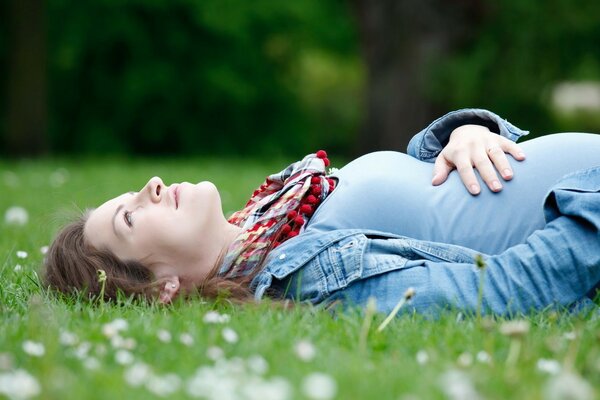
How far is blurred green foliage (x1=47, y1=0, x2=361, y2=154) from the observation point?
749 inches

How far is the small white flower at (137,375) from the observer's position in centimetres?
184

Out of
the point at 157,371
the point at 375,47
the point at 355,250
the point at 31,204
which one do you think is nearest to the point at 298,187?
the point at 355,250

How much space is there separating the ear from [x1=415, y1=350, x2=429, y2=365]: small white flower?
3.46 feet

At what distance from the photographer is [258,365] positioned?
1.98 meters

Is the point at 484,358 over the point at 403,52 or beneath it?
over

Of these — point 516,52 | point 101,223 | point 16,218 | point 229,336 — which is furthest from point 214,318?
point 516,52

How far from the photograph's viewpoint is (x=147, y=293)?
9.77ft

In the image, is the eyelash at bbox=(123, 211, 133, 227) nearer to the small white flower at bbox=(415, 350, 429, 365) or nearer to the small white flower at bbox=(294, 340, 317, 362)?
the small white flower at bbox=(294, 340, 317, 362)

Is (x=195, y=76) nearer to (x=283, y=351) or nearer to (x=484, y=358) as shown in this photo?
(x=283, y=351)

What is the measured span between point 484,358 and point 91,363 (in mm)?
923

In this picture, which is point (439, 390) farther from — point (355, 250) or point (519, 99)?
point (519, 99)

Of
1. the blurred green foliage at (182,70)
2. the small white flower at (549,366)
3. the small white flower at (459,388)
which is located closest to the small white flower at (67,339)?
the small white flower at (459,388)

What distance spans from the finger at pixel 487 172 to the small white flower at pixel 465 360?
94cm

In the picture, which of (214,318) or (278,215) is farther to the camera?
(278,215)
